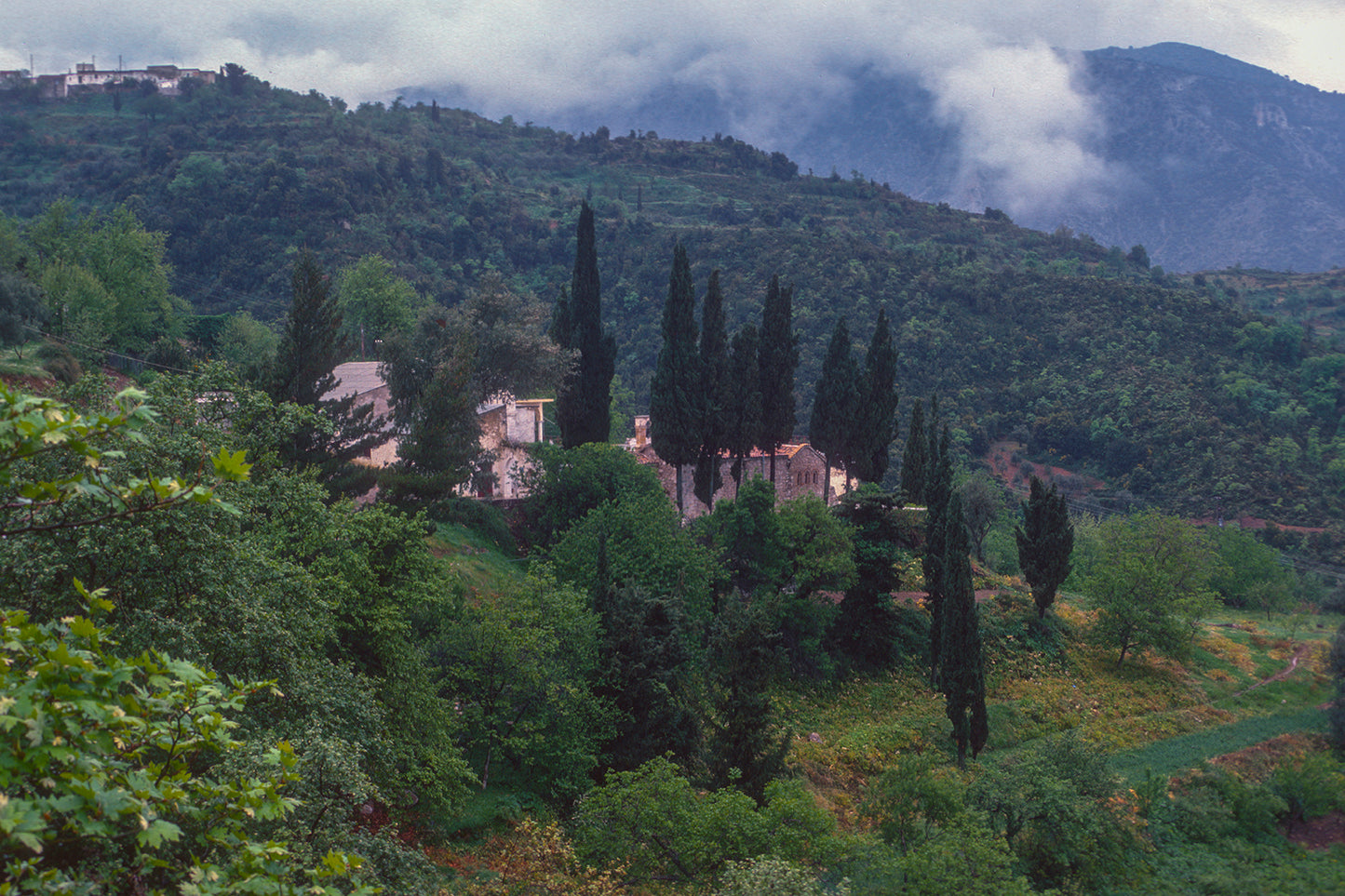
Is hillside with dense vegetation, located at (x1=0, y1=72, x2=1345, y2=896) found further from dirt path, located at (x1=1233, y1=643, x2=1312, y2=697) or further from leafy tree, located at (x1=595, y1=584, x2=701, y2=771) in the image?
dirt path, located at (x1=1233, y1=643, x2=1312, y2=697)

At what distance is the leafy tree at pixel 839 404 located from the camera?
135ft

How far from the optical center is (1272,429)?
2852 inches

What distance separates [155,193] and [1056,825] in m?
92.8

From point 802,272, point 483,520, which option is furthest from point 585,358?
point 802,272

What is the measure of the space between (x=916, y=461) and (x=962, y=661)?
14.6m

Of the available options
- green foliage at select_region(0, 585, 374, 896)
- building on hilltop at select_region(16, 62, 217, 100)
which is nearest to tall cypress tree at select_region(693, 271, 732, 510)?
green foliage at select_region(0, 585, 374, 896)

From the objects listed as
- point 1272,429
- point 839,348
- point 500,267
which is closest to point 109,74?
point 500,267

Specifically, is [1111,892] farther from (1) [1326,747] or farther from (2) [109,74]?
(2) [109,74]

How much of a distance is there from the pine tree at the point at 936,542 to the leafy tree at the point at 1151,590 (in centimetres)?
886

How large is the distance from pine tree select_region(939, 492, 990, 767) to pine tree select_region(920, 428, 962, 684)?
10.7ft

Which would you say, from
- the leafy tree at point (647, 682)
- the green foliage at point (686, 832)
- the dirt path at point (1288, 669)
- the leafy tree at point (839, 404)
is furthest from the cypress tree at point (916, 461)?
the green foliage at point (686, 832)

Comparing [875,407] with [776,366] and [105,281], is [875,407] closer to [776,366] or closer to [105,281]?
[776,366]

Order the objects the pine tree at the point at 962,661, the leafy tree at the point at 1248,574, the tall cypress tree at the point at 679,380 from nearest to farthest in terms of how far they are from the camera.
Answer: the pine tree at the point at 962,661 < the tall cypress tree at the point at 679,380 < the leafy tree at the point at 1248,574

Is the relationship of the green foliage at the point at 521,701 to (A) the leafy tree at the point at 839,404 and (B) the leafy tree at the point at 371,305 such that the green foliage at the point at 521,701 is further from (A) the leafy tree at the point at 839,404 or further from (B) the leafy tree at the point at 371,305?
(B) the leafy tree at the point at 371,305
